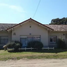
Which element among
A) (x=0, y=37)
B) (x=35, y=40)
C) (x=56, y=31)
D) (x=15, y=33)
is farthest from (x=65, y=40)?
(x=0, y=37)

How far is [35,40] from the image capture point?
2173cm

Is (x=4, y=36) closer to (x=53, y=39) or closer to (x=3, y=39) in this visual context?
(x=3, y=39)

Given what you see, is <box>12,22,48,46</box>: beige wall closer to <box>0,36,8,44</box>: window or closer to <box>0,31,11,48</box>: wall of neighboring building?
<box>0,31,11,48</box>: wall of neighboring building

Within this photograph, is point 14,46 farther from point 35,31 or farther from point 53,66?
point 53,66

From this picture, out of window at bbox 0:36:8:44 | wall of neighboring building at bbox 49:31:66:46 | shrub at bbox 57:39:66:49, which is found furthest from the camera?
wall of neighboring building at bbox 49:31:66:46

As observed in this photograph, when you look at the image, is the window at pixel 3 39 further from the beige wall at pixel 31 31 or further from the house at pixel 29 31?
the beige wall at pixel 31 31

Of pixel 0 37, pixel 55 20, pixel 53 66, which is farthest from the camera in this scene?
pixel 55 20

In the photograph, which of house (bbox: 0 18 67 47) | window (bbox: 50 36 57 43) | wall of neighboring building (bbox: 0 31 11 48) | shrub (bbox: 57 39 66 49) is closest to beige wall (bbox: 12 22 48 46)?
house (bbox: 0 18 67 47)

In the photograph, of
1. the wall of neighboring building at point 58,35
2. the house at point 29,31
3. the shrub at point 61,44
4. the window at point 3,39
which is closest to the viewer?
the house at point 29,31

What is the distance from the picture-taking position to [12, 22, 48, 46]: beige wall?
21.4 m

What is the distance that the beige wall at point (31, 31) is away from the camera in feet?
70.1

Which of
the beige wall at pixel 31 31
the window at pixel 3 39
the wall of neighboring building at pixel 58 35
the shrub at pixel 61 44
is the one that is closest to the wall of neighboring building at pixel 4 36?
the window at pixel 3 39

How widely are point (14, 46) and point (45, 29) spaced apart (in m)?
6.66

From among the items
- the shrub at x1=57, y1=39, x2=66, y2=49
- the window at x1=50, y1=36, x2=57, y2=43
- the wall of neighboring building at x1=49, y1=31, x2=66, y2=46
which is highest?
the wall of neighboring building at x1=49, y1=31, x2=66, y2=46
